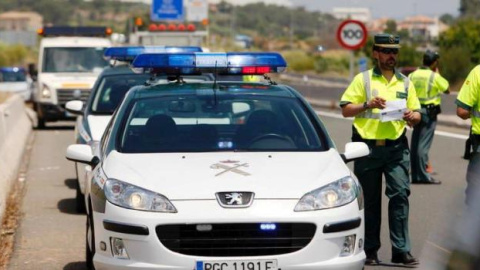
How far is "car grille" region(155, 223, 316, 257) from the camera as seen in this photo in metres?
7.36

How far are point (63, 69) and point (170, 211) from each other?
21.9m

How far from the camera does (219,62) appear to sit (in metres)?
9.27

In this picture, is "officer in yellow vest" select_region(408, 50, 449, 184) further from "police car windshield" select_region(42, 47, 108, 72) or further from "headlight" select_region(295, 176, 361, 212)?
"police car windshield" select_region(42, 47, 108, 72)

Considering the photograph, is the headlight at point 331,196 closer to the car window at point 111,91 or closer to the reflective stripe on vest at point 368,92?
the reflective stripe on vest at point 368,92

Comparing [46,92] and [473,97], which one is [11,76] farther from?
[473,97]

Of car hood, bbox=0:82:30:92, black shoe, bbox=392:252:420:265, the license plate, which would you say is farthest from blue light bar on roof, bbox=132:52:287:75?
car hood, bbox=0:82:30:92

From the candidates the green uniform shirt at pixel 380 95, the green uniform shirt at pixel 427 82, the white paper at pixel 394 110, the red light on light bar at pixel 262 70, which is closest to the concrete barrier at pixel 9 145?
the red light on light bar at pixel 262 70

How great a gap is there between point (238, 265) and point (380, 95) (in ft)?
9.05

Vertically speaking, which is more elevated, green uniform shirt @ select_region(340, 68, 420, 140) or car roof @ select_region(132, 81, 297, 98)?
car roof @ select_region(132, 81, 297, 98)

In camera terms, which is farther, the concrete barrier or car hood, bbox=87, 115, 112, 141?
the concrete barrier

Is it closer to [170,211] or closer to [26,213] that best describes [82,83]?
[26,213]

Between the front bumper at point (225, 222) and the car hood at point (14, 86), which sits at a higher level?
the front bumper at point (225, 222)

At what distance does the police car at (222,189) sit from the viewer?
7.36 m

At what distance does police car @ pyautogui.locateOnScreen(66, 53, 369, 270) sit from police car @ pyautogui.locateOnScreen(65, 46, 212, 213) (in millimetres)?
3928
